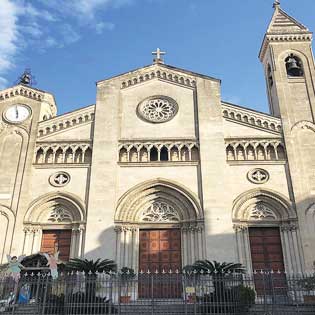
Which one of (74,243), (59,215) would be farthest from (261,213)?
(59,215)

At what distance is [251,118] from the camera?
2406cm

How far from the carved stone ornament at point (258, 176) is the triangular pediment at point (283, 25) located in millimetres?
10451

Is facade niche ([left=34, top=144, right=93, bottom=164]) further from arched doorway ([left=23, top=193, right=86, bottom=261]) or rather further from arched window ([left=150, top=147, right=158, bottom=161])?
arched doorway ([left=23, top=193, right=86, bottom=261])

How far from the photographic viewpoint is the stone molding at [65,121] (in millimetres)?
24266

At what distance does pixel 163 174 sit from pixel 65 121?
6918 mm

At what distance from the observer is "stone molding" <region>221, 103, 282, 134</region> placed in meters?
23.8

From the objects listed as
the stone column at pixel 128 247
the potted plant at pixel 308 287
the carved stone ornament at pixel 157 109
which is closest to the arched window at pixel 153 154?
the carved stone ornament at pixel 157 109

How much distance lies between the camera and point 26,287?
16141 millimetres

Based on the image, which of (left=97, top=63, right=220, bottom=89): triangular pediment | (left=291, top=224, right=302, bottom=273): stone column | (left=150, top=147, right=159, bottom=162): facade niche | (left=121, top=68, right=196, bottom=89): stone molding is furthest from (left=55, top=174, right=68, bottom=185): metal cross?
(left=291, top=224, right=302, bottom=273): stone column

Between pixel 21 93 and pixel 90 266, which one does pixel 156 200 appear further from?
pixel 21 93

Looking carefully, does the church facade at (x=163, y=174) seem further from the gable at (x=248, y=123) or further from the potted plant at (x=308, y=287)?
the potted plant at (x=308, y=287)

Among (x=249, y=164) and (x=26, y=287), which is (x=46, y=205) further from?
(x=249, y=164)

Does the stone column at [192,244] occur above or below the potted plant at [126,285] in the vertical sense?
above

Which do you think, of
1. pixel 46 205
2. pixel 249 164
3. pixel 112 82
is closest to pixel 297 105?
pixel 249 164
